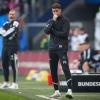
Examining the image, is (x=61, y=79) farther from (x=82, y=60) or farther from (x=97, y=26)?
(x=97, y=26)

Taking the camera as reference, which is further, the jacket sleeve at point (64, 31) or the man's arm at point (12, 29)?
the man's arm at point (12, 29)

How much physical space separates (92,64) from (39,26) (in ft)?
36.3

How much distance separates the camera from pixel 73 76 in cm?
1738

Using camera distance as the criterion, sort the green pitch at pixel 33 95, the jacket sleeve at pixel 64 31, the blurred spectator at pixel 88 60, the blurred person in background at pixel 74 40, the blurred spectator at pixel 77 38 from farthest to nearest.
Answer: the blurred person in background at pixel 74 40 → the blurred spectator at pixel 77 38 → the blurred spectator at pixel 88 60 → the jacket sleeve at pixel 64 31 → the green pitch at pixel 33 95

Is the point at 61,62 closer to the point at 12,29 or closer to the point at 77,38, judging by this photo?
the point at 12,29

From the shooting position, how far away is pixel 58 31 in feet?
51.7

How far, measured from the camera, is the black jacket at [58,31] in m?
15.7

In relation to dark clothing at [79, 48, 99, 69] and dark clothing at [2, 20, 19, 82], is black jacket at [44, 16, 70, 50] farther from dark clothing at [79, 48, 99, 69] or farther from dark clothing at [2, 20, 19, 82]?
dark clothing at [79, 48, 99, 69]

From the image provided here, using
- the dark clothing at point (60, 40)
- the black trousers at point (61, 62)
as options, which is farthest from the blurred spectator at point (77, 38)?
the dark clothing at point (60, 40)

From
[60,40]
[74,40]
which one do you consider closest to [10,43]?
[60,40]

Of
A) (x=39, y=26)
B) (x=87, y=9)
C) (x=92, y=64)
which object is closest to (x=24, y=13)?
(x=39, y=26)

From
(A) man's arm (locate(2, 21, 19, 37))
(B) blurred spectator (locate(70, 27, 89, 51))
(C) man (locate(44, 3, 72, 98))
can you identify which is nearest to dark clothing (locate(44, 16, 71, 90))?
(C) man (locate(44, 3, 72, 98))

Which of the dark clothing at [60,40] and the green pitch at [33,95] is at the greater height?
the dark clothing at [60,40]

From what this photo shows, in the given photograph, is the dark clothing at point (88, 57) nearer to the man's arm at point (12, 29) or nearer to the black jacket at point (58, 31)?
the man's arm at point (12, 29)
